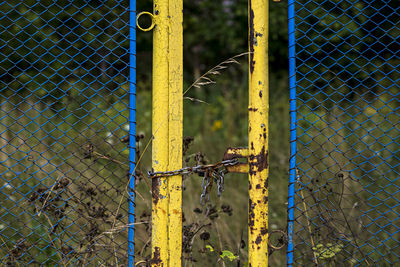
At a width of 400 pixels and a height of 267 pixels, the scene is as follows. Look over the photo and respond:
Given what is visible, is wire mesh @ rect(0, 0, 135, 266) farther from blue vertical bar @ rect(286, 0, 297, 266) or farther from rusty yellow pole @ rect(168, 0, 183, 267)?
blue vertical bar @ rect(286, 0, 297, 266)

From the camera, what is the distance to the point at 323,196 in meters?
2.49

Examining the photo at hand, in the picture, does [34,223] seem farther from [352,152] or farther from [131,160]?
[352,152]

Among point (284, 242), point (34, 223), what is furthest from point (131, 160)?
point (34, 223)

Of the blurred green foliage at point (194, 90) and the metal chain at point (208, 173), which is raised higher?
the blurred green foliage at point (194, 90)

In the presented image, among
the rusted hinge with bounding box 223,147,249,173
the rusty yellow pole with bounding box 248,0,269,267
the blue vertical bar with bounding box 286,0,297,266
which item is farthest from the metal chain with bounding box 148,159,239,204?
the blue vertical bar with bounding box 286,0,297,266

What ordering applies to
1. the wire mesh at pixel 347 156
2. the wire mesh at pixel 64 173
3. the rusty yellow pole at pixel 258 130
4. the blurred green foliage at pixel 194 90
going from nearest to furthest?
1. the rusty yellow pole at pixel 258 130
2. the wire mesh at pixel 64 173
3. the wire mesh at pixel 347 156
4. the blurred green foliage at pixel 194 90

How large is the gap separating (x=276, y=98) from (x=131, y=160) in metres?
3.80

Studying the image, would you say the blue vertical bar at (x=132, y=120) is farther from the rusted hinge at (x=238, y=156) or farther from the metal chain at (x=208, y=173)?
the rusted hinge at (x=238, y=156)

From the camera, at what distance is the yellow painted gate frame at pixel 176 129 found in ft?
6.00

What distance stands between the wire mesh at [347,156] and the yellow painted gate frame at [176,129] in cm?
→ 18

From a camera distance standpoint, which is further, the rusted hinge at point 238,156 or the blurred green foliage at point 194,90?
the blurred green foliage at point 194,90

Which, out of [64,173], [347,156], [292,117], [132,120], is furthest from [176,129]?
[347,156]

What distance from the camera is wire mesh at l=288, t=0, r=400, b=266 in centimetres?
215

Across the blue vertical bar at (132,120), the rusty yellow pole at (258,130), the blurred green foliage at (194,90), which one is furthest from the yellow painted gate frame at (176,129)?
the blurred green foliage at (194,90)
